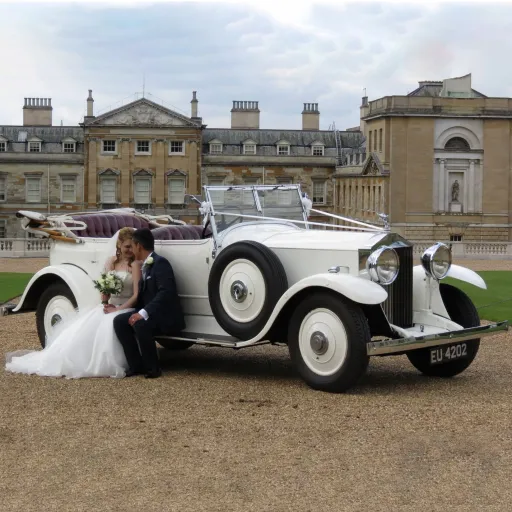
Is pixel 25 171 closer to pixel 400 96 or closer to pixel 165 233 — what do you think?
pixel 400 96

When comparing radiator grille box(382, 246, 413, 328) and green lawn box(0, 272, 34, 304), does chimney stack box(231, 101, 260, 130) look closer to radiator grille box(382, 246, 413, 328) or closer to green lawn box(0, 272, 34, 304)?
green lawn box(0, 272, 34, 304)

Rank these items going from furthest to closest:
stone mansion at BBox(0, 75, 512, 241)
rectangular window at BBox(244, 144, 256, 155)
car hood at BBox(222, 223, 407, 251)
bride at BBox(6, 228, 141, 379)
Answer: rectangular window at BBox(244, 144, 256, 155) < stone mansion at BBox(0, 75, 512, 241) < bride at BBox(6, 228, 141, 379) < car hood at BBox(222, 223, 407, 251)

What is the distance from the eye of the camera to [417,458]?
6871 mm

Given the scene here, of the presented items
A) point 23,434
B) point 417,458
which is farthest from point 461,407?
point 23,434

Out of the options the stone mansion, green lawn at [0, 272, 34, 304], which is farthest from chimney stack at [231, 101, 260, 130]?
green lawn at [0, 272, 34, 304]

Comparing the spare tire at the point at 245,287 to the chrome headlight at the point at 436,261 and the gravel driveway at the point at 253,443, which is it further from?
the chrome headlight at the point at 436,261

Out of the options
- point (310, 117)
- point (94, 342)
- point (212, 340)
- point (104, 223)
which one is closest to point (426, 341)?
point (212, 340)

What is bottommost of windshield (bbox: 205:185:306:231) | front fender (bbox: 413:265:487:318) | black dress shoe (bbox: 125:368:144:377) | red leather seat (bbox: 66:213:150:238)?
black dress shoe (bbox: 125:368:144:377)

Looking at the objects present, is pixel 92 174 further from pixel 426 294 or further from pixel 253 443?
pixel 253 443

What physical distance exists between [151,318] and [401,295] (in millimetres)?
2164

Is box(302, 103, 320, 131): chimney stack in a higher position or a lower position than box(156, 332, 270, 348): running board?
higher

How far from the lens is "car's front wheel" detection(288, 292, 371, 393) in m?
8.77

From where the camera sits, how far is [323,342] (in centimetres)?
900

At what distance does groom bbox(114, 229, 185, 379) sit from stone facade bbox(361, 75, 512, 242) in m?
48.6
